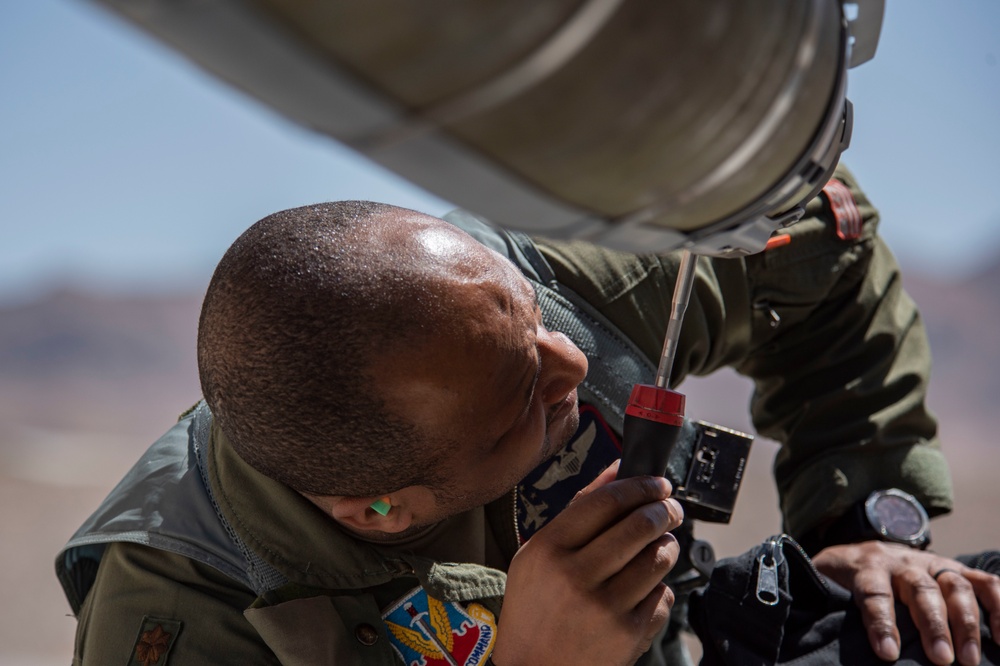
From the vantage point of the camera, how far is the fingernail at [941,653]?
4.06ft

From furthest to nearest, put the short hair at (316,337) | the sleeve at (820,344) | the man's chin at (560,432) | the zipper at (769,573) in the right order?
the sleeve at (820,344), the man's chin at (560,432), the zipper at (769,573), the short hair at (316,337)

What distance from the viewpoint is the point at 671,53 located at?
1.39ft

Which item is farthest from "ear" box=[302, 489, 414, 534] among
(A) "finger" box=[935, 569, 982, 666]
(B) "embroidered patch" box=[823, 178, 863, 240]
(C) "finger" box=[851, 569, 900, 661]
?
(B) "embroidered patch" box=[823, 178, 863, 240]

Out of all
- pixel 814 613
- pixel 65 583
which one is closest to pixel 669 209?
pixel 814 613

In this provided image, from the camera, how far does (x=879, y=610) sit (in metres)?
1.28

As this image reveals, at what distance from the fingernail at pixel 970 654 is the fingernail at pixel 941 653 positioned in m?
0.02

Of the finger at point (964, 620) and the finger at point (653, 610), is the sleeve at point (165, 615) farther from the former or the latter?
A: the finger at point (964, 620)

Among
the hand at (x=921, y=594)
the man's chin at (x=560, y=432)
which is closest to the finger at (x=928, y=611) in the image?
the hand at (x=921, y=594)

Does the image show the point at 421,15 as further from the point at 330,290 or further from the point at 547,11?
the point at 330,290

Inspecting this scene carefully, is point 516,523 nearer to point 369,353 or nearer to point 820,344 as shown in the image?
point 369,353

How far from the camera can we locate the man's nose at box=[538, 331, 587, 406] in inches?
48.2

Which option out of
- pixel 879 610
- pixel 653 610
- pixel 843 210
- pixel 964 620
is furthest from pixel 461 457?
pixel 843 210

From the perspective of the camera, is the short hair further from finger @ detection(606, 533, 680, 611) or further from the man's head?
finger @ detection(606, 533, 680, 611)

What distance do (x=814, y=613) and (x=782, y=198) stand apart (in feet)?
2.96
